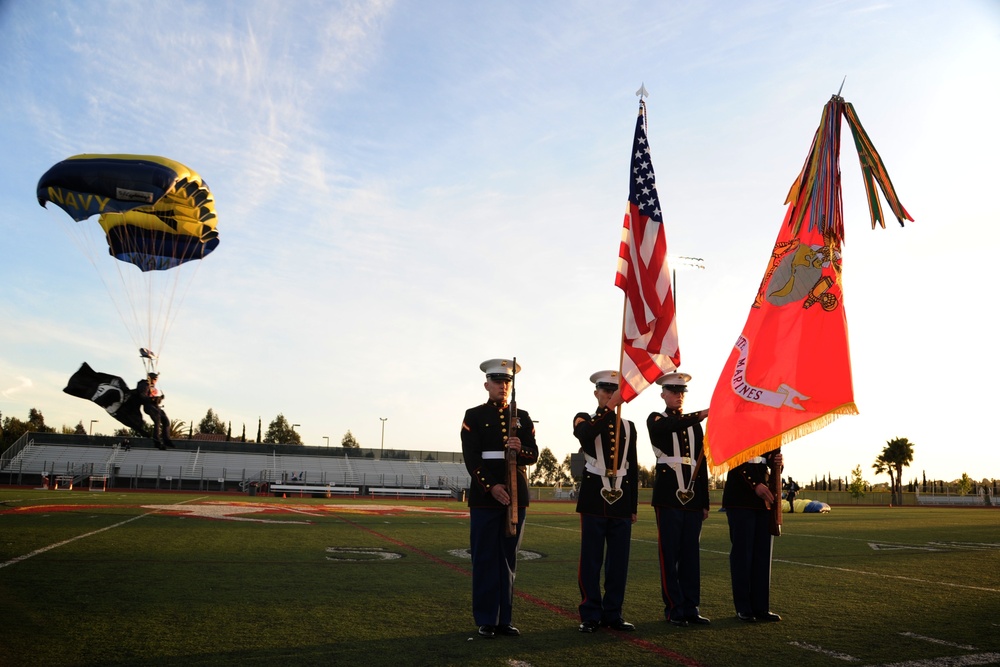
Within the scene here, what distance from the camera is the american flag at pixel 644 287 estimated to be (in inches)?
261

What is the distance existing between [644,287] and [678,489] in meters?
1.89

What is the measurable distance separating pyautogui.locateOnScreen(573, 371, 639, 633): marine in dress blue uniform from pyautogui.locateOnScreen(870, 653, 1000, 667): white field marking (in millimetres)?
1930

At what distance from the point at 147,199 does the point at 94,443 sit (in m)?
49.2

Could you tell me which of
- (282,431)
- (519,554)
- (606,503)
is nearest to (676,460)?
(606,503)

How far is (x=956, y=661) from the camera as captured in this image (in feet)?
15.7

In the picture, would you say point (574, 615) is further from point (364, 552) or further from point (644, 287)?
point (364, 552)

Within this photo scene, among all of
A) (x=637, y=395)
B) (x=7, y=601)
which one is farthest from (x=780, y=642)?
(x=7, y=601)

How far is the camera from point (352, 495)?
149ft

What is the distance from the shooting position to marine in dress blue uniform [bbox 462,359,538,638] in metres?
5.68

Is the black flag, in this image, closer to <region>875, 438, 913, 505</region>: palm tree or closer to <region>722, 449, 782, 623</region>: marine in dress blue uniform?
<region>722, 449, 782, 623</region>: marine in dress blue uniform

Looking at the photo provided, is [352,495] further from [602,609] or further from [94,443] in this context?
[602,609]

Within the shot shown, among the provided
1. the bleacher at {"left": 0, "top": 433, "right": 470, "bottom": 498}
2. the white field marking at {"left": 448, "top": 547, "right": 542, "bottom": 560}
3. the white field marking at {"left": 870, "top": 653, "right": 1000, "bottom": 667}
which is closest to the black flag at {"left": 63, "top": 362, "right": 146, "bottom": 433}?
the white field marking at {"left": 448, "top": 547, "right": 542, "bottom": 560}

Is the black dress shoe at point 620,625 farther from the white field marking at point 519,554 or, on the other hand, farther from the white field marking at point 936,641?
the white field marking at point 519,554

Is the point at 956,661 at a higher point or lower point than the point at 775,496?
lower
